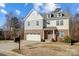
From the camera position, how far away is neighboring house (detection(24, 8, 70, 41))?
8859 millimetres

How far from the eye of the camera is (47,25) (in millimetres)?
8953

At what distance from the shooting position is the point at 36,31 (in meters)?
9.03

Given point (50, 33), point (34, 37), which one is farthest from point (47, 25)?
point (34, 37)

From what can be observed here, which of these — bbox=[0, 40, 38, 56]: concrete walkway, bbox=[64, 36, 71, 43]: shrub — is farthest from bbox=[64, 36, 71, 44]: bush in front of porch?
bbox=[0, 40, 38, 56]: concrete walkway

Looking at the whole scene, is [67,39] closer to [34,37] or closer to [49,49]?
[49,49]

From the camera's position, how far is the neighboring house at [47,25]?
8.86 meters

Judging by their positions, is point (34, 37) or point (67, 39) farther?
point (34, 37)

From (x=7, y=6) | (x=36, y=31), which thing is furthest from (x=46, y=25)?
(x=7, y=6)

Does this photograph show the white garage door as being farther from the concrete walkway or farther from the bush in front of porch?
the bush in front of porch

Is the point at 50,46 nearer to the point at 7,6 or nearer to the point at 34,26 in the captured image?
the point at 34,26

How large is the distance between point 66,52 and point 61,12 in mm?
816

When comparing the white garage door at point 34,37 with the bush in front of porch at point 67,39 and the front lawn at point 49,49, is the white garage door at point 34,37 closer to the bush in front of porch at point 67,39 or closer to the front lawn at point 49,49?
the front lawn at point 49,49

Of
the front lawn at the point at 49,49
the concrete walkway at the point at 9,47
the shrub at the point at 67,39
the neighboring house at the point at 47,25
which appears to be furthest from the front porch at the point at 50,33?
the concrete walkway at the point at 9,47

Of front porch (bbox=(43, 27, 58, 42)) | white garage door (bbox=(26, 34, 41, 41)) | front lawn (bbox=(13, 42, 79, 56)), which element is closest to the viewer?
front lawn (bbox=(13, 42, 79, 56))
